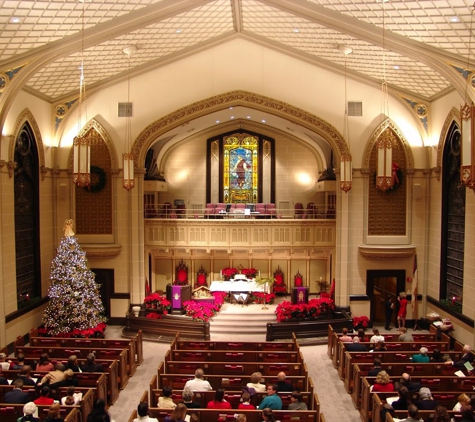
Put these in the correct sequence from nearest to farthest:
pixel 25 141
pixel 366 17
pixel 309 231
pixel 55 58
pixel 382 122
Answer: pixel 366 17 → pixel 55 58 → pixel 25 141 → pixel 382 122 → pixel 309 231

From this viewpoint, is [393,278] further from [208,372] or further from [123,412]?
[123,412]

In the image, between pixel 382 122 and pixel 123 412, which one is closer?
pixel 123 412

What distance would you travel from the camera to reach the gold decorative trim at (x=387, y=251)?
18359 millimetres

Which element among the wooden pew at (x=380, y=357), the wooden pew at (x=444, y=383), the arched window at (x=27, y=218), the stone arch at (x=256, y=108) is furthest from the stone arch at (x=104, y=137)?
the wooden pew at (x=444, y=383)

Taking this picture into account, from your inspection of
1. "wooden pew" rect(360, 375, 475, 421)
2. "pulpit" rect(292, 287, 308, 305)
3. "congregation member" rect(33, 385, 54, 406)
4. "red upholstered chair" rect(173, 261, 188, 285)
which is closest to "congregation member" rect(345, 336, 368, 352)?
"wooden pew" rect(360, 375, 475, 421)

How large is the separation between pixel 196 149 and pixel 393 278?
10759mm

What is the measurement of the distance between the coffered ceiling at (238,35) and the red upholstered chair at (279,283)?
922 centimetres

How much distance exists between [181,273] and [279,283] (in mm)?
4469

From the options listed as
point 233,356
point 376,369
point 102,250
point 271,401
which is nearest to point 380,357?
point 376,369

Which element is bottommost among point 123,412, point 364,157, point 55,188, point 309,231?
point 123,412

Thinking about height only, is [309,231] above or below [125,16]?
below

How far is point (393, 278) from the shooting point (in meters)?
19.7

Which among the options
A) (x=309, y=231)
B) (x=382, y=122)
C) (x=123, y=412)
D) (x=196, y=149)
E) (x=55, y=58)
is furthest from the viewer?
(x=196, y=149)

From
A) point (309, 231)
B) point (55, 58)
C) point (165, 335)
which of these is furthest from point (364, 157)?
point (55, 58)
